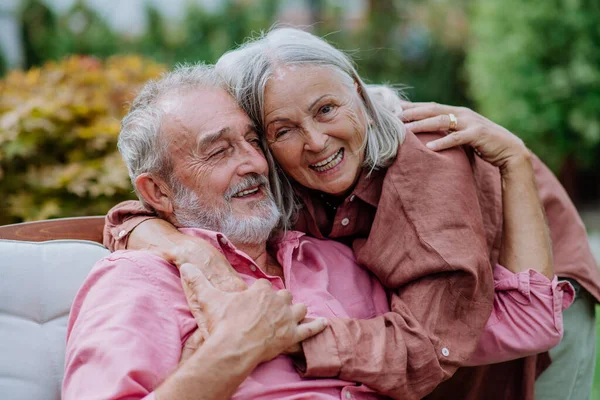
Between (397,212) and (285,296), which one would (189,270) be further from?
(397,212)

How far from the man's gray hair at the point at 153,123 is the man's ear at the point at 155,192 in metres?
0.02

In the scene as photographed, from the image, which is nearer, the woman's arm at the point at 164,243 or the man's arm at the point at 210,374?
the man's arm at the point at 210,374

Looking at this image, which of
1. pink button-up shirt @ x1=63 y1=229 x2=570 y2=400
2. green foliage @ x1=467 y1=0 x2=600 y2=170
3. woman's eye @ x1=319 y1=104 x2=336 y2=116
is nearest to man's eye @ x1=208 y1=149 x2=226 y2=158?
pink button-up shirt @ x1=63 y1=229 x2=570 y2=400

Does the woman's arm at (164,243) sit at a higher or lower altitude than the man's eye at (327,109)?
lower

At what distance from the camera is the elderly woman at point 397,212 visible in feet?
7.70

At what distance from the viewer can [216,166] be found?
2.56 metres

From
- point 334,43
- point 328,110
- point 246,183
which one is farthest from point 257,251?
point 334,43

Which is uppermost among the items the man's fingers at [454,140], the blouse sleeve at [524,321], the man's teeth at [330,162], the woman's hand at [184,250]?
the man's fingers at [454,140]

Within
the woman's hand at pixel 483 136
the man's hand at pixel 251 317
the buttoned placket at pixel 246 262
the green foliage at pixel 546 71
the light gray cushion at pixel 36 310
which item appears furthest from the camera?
the green foliage at pixel 546 71

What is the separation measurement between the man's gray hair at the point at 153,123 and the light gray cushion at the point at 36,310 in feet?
1.31

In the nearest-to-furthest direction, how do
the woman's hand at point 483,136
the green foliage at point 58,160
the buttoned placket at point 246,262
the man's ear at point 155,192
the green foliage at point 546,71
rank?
the buttoned placket at point 246,262
the man's ear at point 155,192
the woman's hand at point 483,136
the green foliage at point 58,160
the green foliage at point 546,71

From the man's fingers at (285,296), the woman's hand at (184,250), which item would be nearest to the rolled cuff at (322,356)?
the man's fingers at (285,296)

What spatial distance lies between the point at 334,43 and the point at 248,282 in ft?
3.79

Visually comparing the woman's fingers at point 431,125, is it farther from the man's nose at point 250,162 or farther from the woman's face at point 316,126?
the man's nose at point 250,162
